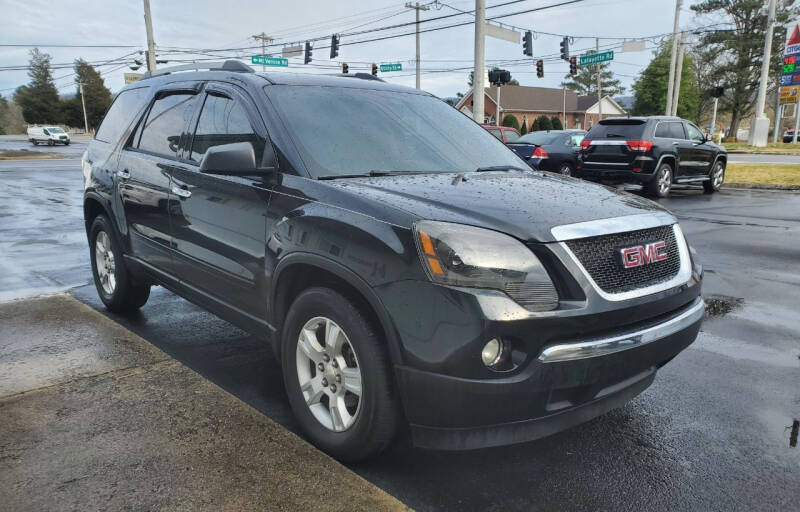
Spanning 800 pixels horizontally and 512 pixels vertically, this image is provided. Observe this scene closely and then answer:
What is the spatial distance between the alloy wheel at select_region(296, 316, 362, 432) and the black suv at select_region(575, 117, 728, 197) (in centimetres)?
1268

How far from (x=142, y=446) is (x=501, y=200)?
2.03m

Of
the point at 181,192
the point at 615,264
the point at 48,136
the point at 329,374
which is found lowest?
the point at 48,136

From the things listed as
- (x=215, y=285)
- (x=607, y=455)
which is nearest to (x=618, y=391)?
(x=607, y=455)

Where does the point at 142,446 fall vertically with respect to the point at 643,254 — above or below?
below

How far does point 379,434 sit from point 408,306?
0.62 metres

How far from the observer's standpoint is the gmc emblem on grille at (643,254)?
263 cm

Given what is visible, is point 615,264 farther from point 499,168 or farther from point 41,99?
point 41,99

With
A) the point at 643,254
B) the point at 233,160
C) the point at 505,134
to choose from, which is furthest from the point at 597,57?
the point at 233,160

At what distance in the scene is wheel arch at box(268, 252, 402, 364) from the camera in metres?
2.49

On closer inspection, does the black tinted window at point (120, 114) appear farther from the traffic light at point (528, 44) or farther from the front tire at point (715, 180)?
the traffic light at point (528, 44)

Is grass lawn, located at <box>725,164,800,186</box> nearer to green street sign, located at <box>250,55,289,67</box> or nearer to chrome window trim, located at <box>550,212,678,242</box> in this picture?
chrome window trim, located at <box>550,212,678,242</box>

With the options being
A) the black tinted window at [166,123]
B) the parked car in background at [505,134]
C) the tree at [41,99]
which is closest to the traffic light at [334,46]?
the parked car in background at [505,134]

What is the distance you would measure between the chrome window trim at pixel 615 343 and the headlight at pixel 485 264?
17cm

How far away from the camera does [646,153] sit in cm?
1391
